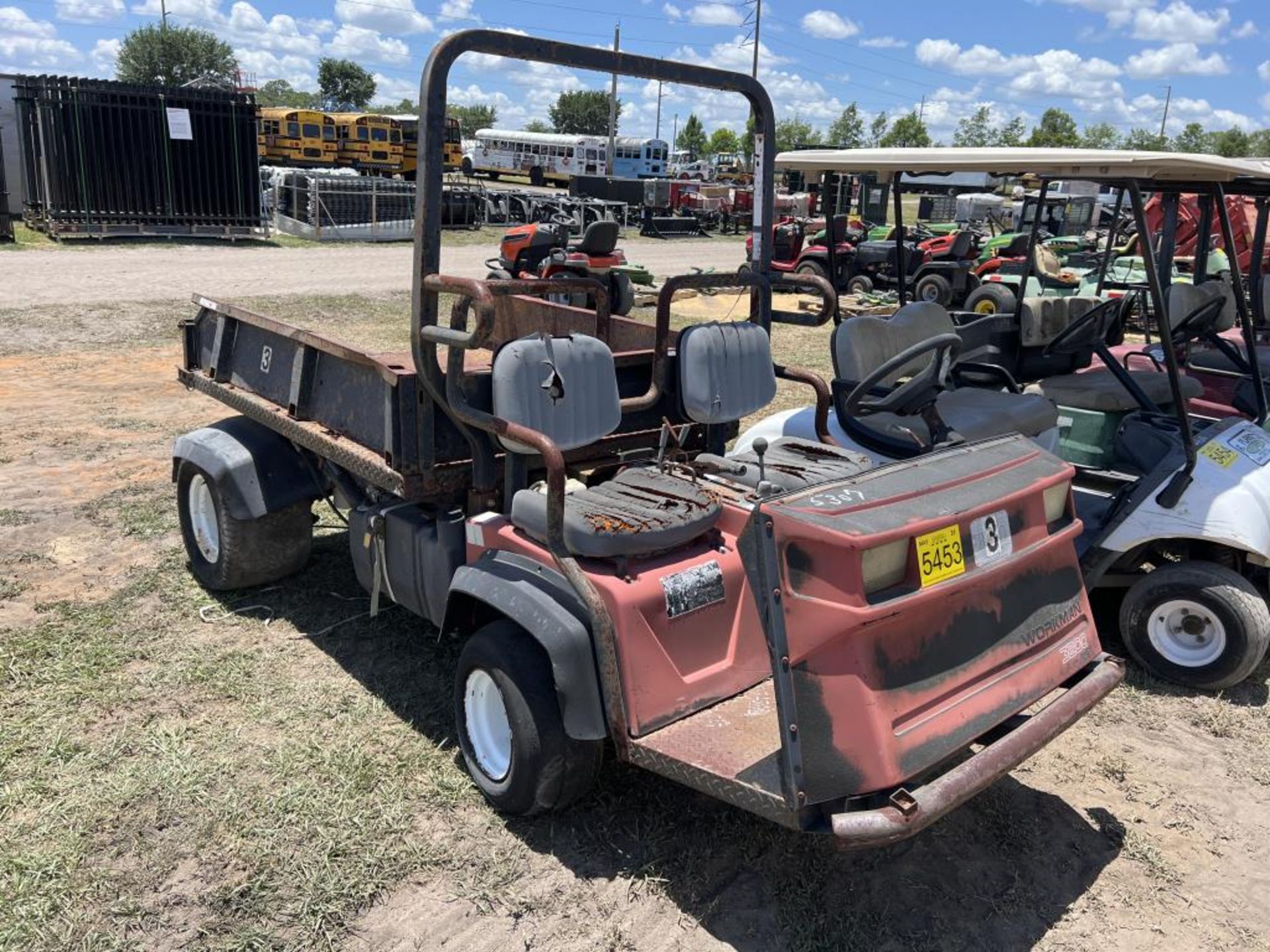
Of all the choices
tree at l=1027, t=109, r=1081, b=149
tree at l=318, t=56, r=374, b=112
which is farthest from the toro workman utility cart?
tree at l=318, t=56, r=374, b=112

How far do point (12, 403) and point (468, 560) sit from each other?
5.76 m

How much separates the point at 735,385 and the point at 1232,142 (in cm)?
7947

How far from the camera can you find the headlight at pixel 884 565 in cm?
229

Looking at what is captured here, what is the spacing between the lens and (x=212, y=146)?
57.8ft

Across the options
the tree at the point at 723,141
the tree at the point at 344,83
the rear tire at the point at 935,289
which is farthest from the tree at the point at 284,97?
the rear tire at the point at 935,289

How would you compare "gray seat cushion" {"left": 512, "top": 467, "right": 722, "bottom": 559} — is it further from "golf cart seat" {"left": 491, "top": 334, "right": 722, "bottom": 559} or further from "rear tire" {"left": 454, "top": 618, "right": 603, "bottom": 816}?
"rear tire" {"left": 454, "top": 618, "right": 603, "bottom": 816}

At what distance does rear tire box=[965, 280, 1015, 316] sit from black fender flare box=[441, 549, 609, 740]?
6.82 meters

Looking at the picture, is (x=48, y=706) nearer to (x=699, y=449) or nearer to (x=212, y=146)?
(x=699, y=449)

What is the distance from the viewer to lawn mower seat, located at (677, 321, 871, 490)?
3.48 metres

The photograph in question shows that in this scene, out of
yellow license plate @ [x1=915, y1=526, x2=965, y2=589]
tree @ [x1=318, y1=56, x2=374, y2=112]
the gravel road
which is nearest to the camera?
yellow license plate @ [x1=915, y1=526, x2=965, y2=589]

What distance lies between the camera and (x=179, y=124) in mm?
16969

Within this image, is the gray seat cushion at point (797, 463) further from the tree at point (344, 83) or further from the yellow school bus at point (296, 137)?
the tree at point (344, 83)

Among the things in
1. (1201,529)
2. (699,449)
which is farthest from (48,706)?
(1201,529)

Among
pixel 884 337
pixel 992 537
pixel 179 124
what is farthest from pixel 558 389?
pixel 179 124
